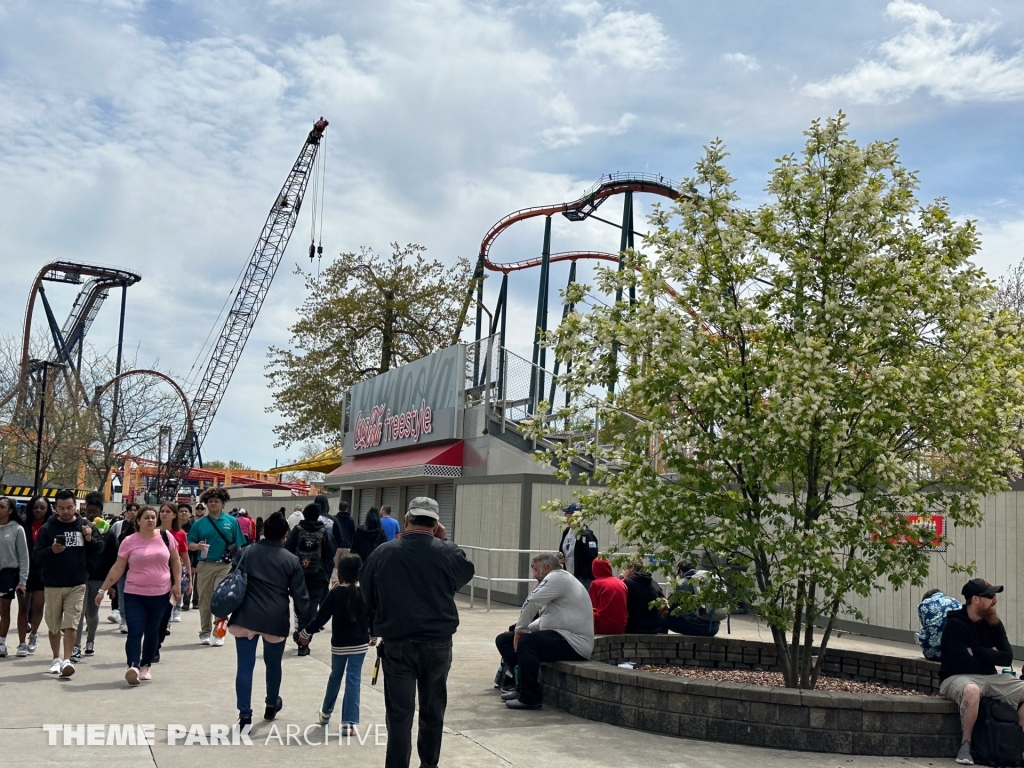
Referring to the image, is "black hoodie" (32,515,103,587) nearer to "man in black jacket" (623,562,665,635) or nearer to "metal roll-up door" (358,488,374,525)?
"man in black jacket" (623,562,665,635)

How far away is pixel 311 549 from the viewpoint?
Result: 39.5 ft

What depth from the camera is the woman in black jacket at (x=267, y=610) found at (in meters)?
7.85

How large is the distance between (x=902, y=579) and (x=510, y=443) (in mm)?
13950

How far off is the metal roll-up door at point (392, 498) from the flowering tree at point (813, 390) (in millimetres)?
Answer: 18007

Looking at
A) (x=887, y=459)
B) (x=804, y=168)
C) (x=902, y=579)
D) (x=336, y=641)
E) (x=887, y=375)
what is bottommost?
(x=336, y=641)

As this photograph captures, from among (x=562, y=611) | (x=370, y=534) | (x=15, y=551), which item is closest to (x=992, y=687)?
(x=562, y=611)

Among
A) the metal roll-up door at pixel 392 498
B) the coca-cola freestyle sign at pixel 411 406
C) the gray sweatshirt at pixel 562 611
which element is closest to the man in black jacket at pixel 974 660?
the gray sweatshirt at pixel 562 611

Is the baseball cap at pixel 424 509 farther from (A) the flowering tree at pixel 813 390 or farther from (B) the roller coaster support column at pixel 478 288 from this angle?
(B) the roller coaster support column at pixel 478 288

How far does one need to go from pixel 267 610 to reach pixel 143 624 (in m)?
2.39

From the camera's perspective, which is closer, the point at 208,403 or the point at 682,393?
the point at 682,393

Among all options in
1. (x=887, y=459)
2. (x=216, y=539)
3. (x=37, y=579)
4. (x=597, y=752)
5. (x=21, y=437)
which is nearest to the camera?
(x=597, y=752)

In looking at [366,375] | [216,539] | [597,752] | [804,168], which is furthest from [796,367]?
[366,375]

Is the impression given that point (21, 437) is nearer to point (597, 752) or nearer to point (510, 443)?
point (510, 443)

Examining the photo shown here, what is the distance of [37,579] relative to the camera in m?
11.4
